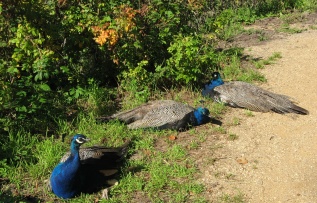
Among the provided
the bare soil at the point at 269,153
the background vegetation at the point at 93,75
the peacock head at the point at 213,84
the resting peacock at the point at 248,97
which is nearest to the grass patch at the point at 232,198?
the bare soil at the point at 269,153

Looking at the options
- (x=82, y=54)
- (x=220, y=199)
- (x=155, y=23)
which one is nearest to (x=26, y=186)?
(x=220, y=199)

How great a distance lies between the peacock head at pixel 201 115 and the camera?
5719 millimetres

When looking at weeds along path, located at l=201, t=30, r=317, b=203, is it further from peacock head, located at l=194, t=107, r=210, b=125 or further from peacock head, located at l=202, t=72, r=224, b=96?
peacock head, located at l=202, t=72, r=224, b=96

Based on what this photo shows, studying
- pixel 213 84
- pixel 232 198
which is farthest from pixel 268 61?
pixel 232 198

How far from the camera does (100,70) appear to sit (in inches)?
272

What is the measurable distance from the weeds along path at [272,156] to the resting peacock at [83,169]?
3.42ft

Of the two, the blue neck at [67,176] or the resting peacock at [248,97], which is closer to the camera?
the blue neck at [67,176]

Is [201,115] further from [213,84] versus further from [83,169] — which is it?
[83,169]

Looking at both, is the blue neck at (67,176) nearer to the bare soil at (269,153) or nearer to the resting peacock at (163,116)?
the bare soil at (269,153)

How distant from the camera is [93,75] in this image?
6836 mm

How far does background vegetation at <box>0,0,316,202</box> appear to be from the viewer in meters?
4.78

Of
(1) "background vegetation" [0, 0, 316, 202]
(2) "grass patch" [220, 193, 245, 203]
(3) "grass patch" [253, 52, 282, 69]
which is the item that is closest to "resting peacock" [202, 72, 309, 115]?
(1) "background vegetation" [0, 0, 316, 202]

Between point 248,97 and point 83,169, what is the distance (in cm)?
295

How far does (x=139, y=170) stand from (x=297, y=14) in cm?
817
